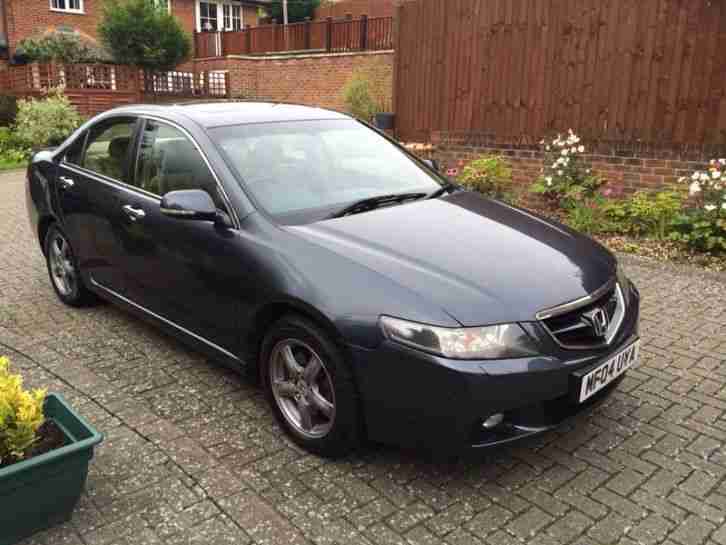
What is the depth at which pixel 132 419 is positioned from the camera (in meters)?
3.51

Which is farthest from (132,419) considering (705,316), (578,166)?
(578,166)

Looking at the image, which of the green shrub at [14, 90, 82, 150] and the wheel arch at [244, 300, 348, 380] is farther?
the green shrub at [14, 90, 82, 150]

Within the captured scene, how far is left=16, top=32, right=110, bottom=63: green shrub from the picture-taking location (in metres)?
23.4

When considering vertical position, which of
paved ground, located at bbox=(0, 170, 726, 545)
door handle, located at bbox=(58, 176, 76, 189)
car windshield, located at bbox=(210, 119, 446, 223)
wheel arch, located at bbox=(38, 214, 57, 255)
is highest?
car windshield, located at bbox=(210, 119, 446, 223)

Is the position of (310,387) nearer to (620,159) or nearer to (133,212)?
(133,212)

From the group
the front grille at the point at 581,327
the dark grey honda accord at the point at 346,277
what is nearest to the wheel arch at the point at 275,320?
the dark grey honda accord at the point at 346,277

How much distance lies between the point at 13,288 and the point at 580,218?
19.3ft

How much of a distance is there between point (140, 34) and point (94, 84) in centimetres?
354

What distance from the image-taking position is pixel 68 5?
2728 centimetres

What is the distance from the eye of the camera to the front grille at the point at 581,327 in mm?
2803

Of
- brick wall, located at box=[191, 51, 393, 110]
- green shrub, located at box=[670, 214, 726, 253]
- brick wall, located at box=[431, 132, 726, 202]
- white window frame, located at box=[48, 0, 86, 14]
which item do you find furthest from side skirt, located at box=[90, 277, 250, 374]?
white window frame, located at box=[48, 0, 86, 14]

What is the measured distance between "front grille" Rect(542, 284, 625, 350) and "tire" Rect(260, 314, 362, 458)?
91 cm

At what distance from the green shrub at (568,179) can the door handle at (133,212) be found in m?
5.32

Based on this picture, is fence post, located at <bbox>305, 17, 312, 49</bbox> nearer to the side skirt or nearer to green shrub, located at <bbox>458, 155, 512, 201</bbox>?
green shrub, located at <bbox>458, 155, 512, 201</bbox>
